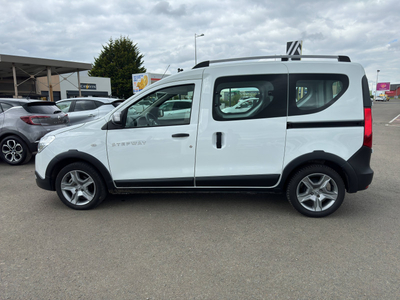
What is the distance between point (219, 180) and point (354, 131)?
1.73m

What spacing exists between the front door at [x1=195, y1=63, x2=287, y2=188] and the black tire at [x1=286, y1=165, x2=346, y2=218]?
28cm

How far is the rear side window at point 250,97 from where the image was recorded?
3791 millimetres

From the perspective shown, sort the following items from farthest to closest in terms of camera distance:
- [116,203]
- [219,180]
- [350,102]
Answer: [116,203] → [219,180] → [350,102]

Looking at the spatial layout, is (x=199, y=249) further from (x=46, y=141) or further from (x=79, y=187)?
(x=46, y=141)

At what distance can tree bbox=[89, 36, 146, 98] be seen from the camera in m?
47.2

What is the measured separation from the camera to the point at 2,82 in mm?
26625

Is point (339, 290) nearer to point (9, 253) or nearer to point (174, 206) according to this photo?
point (174, 206)

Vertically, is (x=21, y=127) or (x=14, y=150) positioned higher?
(x=21, y=127)

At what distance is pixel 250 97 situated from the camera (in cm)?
386

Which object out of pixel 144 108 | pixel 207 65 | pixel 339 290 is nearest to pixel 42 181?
pixel 144 108

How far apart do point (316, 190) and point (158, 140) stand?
2.10 meters

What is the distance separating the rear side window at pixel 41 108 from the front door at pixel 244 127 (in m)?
5.29

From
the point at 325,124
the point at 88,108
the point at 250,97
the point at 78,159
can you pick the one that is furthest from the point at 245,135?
the point at 88,108

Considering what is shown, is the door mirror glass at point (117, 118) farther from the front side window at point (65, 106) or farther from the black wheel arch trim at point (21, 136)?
the front side window at point (65, 106)
